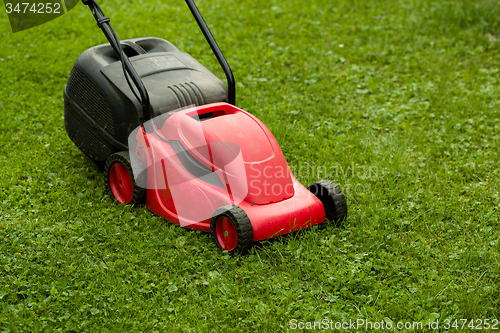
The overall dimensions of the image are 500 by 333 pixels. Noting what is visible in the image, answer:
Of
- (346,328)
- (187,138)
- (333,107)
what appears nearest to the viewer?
(346,328)

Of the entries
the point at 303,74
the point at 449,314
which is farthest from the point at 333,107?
the point at 449,314

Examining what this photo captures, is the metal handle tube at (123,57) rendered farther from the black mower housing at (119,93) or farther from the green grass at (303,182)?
the green grass at (303,182)

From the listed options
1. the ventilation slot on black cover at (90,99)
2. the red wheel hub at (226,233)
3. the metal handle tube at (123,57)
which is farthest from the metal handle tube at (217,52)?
the red wheel hub at (226,233)

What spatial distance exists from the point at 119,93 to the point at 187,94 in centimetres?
47

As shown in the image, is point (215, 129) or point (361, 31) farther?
point (361, 31)

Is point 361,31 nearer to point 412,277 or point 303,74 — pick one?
point 303,74

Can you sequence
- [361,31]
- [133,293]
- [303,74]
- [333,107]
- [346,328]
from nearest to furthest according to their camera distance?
[346,328], [133,293], [333,107], [303,74], [361,31]

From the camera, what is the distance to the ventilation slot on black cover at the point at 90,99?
11.7 feet

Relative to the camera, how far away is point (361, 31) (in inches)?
267

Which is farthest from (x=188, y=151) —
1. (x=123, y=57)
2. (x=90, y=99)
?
(x=90, y=99)

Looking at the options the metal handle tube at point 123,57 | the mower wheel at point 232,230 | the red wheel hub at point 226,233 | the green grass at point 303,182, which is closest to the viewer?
the green grass at point 303,182

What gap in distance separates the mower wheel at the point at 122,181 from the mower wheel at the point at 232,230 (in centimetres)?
65

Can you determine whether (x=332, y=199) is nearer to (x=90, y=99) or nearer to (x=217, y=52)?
(x=217, y=52)

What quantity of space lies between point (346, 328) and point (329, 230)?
830 mm
